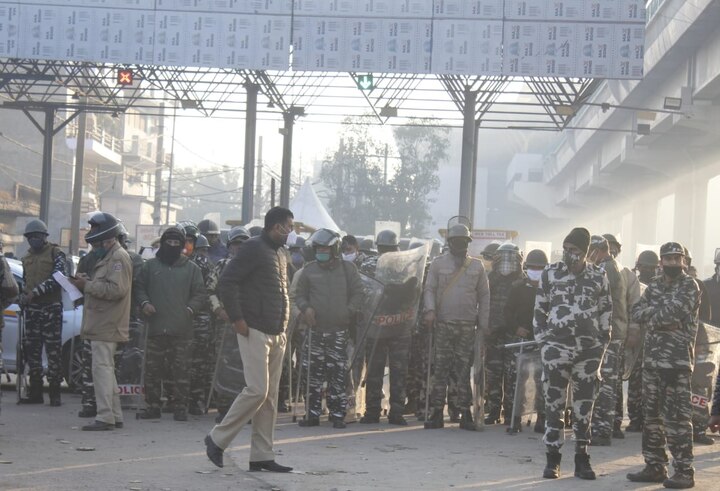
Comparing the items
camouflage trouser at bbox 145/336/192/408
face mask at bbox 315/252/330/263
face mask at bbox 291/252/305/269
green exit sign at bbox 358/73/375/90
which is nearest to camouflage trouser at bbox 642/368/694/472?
face mask at bbox 315/252/330/263

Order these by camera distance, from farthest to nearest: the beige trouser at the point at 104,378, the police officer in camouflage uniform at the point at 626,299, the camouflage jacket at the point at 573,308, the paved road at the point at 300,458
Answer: the police officer in camouflage uniform at the point at 626,299
the beige trouser at the point at 104,378
the camouflage jacket at the point at 573,308
the paved road at the point at 300,458

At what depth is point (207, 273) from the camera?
41.5ft

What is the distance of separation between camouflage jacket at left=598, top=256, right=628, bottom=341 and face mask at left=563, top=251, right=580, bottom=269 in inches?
87.4

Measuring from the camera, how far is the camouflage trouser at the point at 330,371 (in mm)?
12086

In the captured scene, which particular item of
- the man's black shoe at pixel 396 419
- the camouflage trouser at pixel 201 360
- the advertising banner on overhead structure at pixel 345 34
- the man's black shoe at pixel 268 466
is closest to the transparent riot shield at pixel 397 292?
the man's black shoe at pixel 396 419

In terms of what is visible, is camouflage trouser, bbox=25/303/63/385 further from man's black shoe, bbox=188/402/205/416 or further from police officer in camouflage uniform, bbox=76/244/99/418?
man's black shoe, bbox=188/402/205/416

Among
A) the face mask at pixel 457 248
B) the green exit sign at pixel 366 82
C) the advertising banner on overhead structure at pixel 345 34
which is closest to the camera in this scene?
the face mask at pixel 457 248

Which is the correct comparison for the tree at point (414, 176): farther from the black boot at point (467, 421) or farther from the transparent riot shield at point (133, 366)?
the black boot at point (467, 421)

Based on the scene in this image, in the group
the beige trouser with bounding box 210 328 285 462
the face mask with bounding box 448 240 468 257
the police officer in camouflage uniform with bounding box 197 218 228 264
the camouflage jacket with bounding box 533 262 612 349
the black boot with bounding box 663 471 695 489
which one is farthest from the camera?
the police officer in camouflage uniform with bounding box 197 218 228 264

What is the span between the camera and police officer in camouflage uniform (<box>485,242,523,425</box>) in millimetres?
12953

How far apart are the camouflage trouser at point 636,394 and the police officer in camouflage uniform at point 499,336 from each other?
1258 millimetres

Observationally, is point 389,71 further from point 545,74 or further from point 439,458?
point 439,458

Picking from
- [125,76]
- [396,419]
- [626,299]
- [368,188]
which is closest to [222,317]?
[396,419]

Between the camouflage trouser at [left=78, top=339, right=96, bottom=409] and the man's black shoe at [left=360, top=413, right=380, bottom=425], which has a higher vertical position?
the camouflage trouser at [left=78, top=339, right=96, bottom=409]
